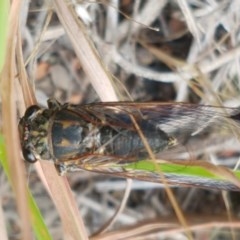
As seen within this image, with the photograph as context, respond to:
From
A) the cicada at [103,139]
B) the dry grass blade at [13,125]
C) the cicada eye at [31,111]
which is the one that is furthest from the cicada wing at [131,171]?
the dry grass blade at [13,125]

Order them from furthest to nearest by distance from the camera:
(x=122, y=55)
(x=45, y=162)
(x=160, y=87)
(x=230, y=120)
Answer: (x=160, y=87), (x=122, y=55), (x=230, y=120), (x=45, y=162)

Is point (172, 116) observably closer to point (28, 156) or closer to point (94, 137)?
point (94, 137)

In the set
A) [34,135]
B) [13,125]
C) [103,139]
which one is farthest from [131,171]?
[13,125]

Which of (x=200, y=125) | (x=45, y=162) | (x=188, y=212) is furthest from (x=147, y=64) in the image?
(x=45, y=162)

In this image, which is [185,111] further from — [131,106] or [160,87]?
[160,87]

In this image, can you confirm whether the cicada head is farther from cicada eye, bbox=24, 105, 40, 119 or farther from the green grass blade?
the green grass blade

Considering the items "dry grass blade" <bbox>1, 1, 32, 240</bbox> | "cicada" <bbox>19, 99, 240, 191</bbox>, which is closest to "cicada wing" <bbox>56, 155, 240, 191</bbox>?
"cicada" <bbox>19, 99, 240, 191</bbox>
